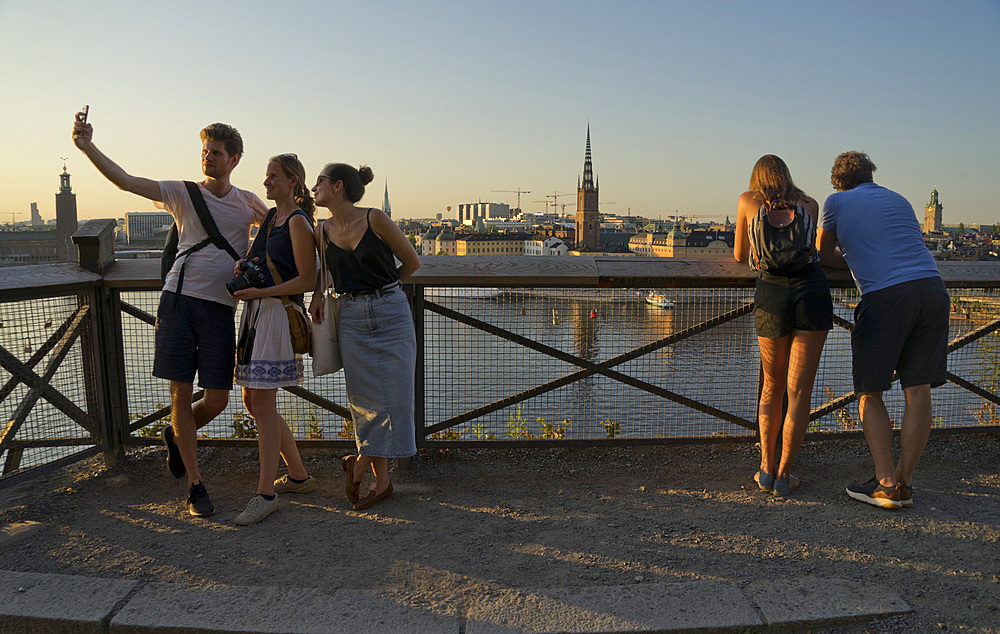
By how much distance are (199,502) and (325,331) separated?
3.48ft

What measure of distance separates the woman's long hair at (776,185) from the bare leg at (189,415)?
114 inches

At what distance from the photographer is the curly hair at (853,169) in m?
3.61

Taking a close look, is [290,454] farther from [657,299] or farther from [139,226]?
[139,226]

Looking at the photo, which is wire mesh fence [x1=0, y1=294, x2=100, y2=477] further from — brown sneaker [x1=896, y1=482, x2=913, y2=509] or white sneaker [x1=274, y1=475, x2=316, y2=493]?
brown sneaker [x1=896, y1=482, x2=913, y2=509]

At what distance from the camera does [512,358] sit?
434cm

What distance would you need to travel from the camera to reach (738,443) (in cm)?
436

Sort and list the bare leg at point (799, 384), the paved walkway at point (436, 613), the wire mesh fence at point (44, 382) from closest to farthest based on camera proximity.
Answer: the paved walkway at point (436, 613) < the bare leg at point (799, 384) < the wire mesh fence at point (44, 382)

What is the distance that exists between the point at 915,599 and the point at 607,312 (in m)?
2.19

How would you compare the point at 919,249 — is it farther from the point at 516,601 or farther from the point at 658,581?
the point at 516,601

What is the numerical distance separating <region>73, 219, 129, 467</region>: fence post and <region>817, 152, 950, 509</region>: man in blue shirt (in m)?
4.09

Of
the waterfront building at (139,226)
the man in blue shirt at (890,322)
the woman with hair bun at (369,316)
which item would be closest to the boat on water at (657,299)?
the man in blue shirt at (890,322)

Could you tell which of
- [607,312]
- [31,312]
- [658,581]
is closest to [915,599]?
[658,581]

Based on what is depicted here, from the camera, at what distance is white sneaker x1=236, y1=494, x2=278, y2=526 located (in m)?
3.25

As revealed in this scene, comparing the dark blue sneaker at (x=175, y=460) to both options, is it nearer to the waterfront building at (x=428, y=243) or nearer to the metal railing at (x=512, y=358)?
the metal railing at (x=512, y=358)
